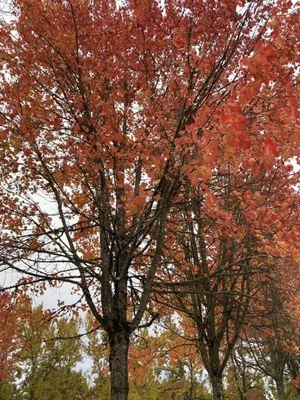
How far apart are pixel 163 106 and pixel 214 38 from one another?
1090 millimetres

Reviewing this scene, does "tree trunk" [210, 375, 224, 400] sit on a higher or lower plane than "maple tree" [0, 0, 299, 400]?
lower

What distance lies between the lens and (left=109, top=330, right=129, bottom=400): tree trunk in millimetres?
4176

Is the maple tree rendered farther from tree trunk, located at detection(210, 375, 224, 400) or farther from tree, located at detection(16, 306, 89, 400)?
tree, located at detection(16, 306, 89, 400)

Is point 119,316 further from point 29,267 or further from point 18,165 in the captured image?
point 18,165

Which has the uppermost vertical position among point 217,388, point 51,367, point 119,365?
point 51,367

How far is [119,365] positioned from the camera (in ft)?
14.1

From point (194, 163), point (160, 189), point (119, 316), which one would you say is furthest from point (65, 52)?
point (119, 316)

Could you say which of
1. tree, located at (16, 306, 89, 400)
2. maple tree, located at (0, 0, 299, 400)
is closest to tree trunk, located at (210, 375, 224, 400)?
maple tree, located at (0, 0, 299, 400)

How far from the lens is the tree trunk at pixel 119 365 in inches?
164

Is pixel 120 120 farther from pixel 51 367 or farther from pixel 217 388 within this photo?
pixel 51 367

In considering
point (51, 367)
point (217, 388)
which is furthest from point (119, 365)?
A: point (51, 367)

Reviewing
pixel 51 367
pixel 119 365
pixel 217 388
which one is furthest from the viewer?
A: pixel 51 367

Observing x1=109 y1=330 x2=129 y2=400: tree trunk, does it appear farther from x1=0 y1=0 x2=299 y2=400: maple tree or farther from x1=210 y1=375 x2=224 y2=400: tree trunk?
x1=210 y1=375 x2=224 y2=400: tree trunk

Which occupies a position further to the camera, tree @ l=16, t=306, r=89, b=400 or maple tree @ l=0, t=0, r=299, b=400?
tree @ l=16, t=306, r=89, b=400
